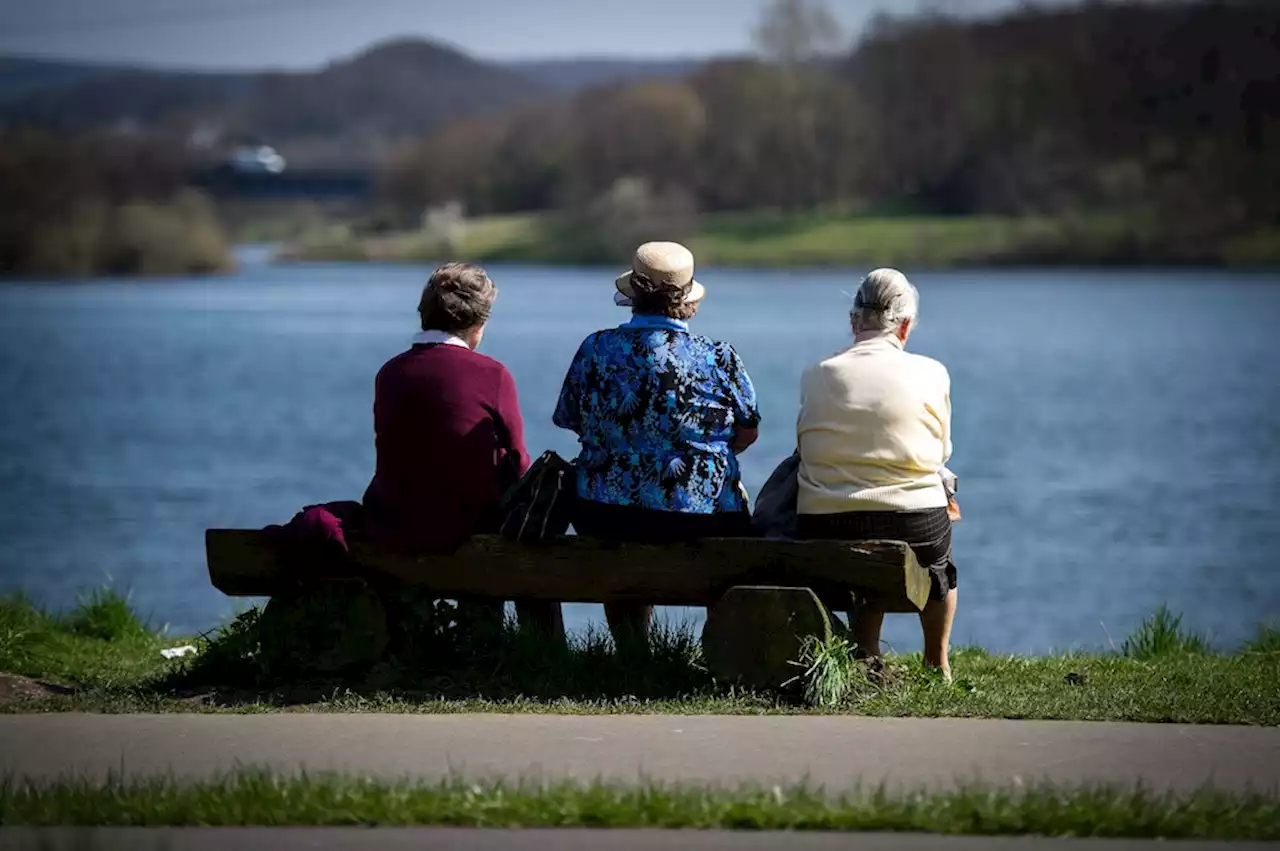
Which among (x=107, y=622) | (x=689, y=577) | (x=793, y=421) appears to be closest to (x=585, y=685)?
(x=689, y=577)

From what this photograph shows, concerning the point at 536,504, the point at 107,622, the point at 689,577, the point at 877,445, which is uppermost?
the point at 877,445

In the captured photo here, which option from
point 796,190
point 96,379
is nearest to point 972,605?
point 96,379

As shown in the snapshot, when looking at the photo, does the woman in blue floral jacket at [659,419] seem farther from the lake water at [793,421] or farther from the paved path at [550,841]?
the lake water at [793,421]

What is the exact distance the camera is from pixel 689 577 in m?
7.26

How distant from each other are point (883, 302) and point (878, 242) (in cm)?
8226

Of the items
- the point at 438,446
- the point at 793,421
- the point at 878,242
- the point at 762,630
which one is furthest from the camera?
the point at 878,242

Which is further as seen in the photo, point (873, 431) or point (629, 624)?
point (629, 624)

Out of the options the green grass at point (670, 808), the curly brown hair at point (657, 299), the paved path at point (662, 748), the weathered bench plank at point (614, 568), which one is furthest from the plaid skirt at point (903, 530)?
the green grass at point (670, 808)

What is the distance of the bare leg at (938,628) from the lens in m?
7.54

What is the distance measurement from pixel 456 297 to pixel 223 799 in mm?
2641

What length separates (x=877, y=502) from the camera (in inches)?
286

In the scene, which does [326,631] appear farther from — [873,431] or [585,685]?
[873,431]

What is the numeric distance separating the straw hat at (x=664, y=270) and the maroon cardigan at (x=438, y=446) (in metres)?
0.58

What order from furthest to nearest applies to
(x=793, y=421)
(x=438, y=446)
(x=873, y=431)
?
(x=793, y=421), (x=438, y=446), (x=873, y=431)
